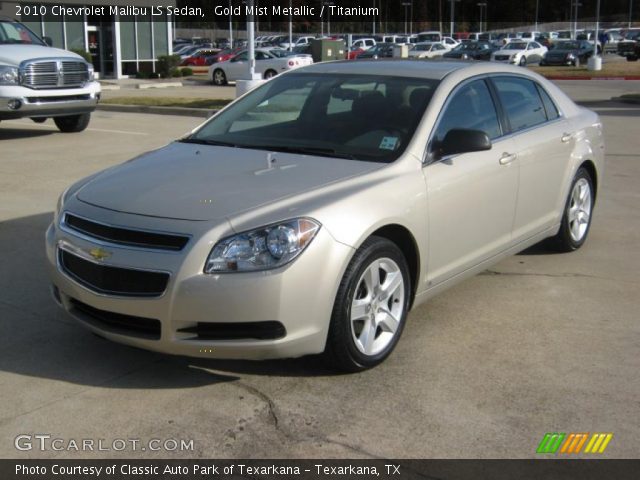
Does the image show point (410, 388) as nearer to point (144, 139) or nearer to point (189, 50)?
point (144, 139)

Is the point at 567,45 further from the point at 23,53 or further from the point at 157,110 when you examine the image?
the point at 23,53

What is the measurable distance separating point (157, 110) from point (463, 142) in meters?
15.3

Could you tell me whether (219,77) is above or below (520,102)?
below

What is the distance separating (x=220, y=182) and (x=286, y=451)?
1.56m

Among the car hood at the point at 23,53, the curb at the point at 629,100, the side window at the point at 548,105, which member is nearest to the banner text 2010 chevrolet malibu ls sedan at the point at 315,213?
the side window at the point at 548,105

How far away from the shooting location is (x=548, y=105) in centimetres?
643

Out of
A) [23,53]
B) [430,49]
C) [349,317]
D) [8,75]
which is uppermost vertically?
[430,49]

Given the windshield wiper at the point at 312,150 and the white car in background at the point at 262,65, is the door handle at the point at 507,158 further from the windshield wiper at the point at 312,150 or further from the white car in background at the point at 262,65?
the white car in background at the point at 262,65

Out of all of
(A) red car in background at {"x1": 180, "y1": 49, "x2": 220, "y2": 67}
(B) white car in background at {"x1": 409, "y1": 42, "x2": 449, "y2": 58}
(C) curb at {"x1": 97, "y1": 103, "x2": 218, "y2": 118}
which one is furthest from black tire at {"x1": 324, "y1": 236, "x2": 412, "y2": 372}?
(B) white car in background at {"x1": 409, "y1": 42, "x2": 449, "y2": 58}

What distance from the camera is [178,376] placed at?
14.1 ft

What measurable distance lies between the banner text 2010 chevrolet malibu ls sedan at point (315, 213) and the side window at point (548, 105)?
0.21 m

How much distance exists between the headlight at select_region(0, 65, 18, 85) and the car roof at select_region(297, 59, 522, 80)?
8.76 meters

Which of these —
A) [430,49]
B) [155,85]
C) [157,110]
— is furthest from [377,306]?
[430,49]
